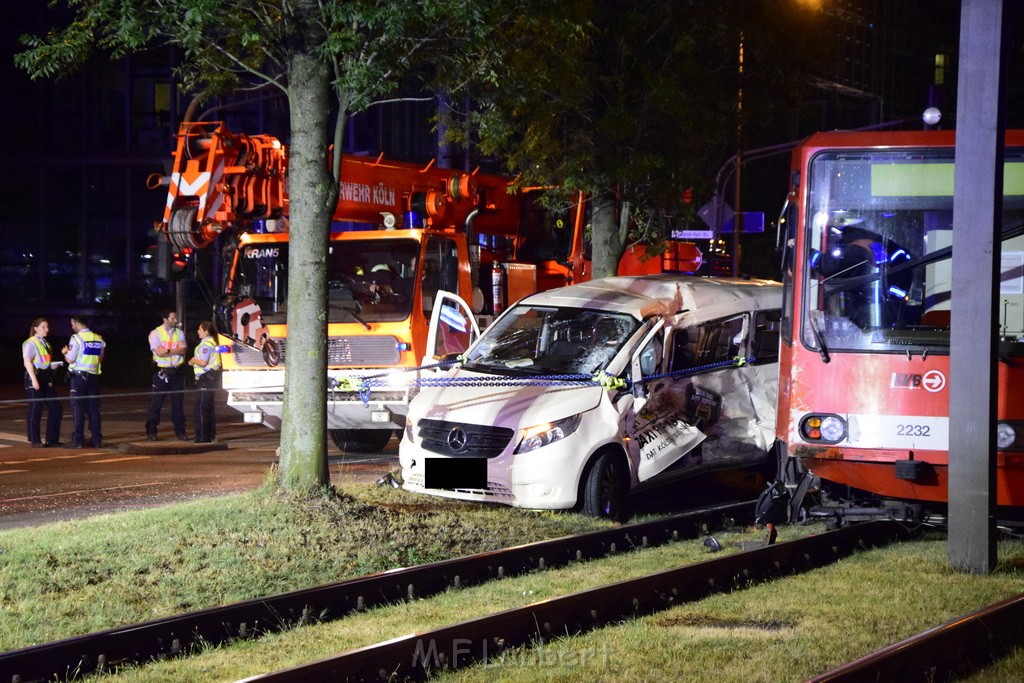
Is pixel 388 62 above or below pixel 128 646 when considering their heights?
above

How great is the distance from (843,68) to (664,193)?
153ft

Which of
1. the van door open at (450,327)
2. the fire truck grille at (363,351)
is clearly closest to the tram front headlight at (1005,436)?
the van door open at (450,327)

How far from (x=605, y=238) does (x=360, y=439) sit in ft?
14.0

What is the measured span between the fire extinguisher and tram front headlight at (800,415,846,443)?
21.9ft

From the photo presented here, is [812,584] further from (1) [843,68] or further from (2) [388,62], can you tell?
(1) [843,68]

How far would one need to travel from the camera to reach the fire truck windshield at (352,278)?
1491 cm

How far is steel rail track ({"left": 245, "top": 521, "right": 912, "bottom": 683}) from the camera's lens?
21.0 feet

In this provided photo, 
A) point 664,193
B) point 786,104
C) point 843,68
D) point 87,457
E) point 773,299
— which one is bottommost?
point 87,457

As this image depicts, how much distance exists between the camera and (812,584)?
905 cm

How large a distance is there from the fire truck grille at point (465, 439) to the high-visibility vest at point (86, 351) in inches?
317

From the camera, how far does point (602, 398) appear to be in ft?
36.6

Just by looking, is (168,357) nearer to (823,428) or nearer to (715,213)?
(715,213)

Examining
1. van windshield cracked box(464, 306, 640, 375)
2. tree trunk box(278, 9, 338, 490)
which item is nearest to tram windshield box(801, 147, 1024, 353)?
van windshield cracked box(464, 306, 640, 375)

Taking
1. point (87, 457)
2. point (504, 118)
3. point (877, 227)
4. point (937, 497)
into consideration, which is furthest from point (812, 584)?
point (87, 457)
